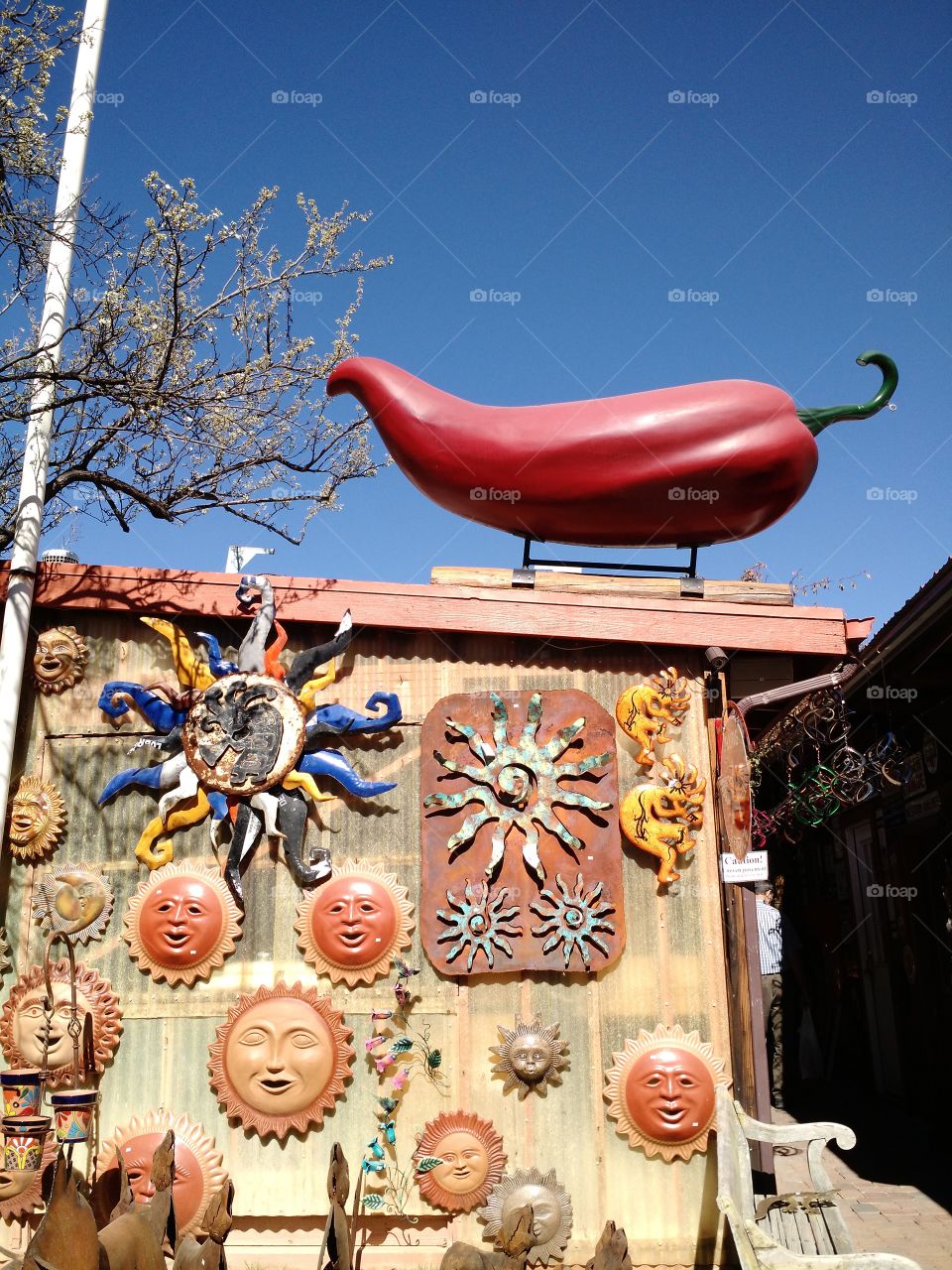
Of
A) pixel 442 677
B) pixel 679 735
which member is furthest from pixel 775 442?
pixel 442 677

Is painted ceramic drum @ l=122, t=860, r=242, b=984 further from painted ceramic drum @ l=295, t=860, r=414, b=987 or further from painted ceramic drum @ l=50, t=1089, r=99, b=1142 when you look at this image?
painted ceramic drum @ l=50, t=1089, r=99, b=1142

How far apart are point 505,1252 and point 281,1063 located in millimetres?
1783

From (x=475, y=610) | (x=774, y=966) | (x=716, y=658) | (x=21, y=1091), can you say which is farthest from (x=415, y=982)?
(x=774, y=966)

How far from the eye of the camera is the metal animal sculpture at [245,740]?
6098mm

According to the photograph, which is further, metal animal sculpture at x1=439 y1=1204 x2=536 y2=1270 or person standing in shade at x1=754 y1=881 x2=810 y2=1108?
person standing in shade at x1=754 y1=881 x2=810 y2=1108

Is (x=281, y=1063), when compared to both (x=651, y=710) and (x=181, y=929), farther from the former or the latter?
(x=651, y=710)

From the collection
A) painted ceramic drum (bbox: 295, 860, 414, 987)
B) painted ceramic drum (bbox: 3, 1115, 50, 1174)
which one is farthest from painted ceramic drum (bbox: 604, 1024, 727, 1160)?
painted ceramic drum (bbox: 3, 1115, 50, 1174)

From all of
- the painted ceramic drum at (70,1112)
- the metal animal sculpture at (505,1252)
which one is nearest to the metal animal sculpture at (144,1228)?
the painted ceramic drum at (70,1112)

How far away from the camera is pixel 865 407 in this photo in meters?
7.00

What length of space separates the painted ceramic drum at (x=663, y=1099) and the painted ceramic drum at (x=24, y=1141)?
2981 mm

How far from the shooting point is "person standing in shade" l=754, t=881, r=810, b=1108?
11242mm

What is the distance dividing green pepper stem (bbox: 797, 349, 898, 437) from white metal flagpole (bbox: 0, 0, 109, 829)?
4.88 m

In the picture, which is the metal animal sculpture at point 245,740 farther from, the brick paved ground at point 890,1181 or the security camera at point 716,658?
the brick paved ground at point 890,1181

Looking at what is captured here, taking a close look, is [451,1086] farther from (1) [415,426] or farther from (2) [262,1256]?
(1) [415,426]
